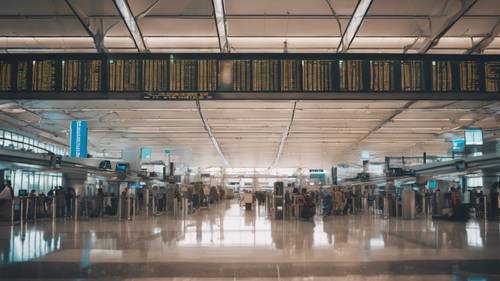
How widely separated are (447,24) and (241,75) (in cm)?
523

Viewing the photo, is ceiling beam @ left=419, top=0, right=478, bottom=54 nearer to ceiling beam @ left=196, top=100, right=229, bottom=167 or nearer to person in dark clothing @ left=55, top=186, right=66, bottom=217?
ceiling beam @ left=196, top=100, right=229, bottom=167

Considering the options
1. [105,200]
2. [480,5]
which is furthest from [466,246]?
[105,200]

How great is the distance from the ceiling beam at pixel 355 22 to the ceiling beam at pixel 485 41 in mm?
3041

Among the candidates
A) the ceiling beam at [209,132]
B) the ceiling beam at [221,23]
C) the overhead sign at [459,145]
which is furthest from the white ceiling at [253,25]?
the overhead sign at [459,145]

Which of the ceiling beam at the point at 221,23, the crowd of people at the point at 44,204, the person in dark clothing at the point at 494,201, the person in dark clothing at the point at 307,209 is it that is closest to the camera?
the ceiling beam at the point at 221,23

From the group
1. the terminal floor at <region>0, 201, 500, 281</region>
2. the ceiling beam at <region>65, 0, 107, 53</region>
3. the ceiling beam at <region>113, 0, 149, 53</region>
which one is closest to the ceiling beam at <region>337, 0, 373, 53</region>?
the ceiling beam at <region>113, 0, 149, 53</region>

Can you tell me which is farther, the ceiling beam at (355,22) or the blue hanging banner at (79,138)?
the blue hanging banner at (79,138)

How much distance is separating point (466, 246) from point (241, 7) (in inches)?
328

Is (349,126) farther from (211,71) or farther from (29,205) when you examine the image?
(211,71)

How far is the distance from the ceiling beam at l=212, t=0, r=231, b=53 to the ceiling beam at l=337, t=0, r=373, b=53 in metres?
2.87

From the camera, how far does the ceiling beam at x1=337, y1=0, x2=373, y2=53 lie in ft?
33.8

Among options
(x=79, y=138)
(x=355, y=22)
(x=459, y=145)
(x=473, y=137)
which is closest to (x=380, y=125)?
(x=473, y=137)

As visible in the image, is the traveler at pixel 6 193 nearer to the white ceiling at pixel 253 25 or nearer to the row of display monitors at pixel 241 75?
the white ceiling at pixel 253 25

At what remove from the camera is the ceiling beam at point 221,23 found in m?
10.8
